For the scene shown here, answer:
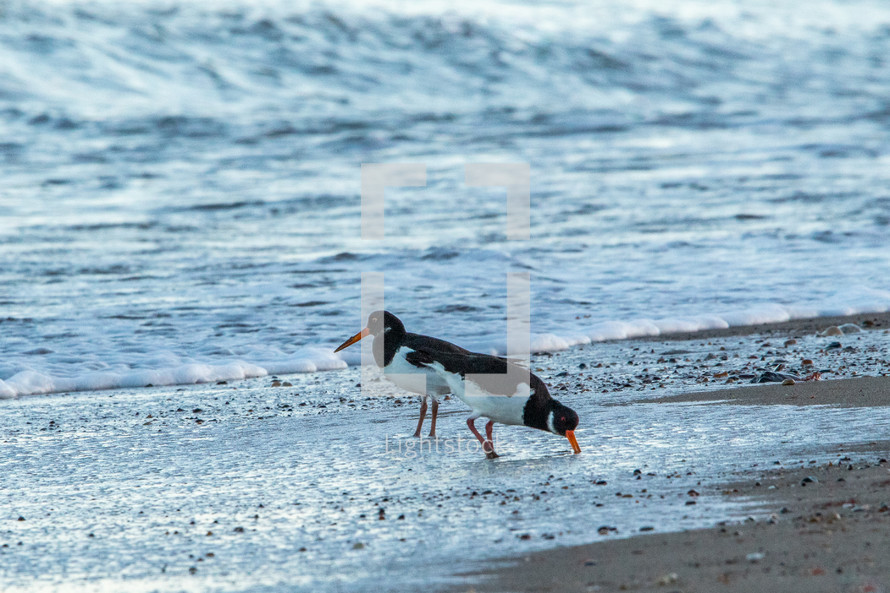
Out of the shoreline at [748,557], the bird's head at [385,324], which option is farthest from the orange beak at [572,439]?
the bird's head at [385,324]

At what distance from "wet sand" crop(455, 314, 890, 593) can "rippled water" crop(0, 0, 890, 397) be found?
411 cm

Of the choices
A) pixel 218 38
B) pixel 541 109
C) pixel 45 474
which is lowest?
pixel 45 474

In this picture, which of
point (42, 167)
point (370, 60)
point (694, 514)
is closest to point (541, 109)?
point (370, 60)

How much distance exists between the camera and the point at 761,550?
3.26 metres

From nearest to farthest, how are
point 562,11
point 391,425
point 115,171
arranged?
point 391,425 < point 115,171 < point 562,11

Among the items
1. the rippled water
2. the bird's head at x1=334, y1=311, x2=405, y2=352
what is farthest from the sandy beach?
the rippled water

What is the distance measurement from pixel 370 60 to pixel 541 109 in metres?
5.83

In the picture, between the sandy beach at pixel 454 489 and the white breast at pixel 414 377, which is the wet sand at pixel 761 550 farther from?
the white breast at pixel 414 377

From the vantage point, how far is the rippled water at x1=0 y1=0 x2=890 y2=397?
8922 millimetres

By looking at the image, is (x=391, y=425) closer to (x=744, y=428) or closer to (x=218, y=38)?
(x=744, y=428)

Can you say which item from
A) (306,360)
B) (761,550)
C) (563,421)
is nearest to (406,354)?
(563,421)

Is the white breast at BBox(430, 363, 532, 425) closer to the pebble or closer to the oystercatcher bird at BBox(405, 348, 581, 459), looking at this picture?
the oystercatcher bird at BBox(405, 348, 581, 459)

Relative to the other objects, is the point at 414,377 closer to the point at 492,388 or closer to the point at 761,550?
the point at 492,388

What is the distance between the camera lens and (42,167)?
18000 millimetres
